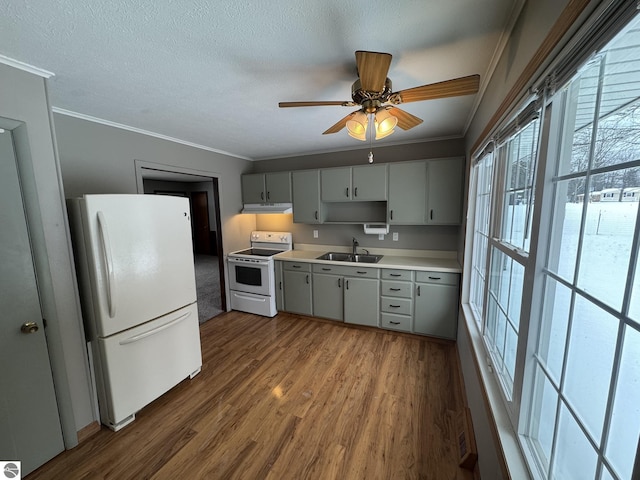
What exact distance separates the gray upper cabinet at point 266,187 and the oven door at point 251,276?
0.96m

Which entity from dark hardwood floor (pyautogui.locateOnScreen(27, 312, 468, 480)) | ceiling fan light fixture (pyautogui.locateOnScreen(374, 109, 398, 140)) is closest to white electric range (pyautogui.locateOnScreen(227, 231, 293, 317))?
dark hardwood floor (pyautogui.locateOnScreen(27, 312, 468, 480))

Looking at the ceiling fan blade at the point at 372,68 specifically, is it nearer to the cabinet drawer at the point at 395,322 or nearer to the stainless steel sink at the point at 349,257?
the stainless steel sink at the point at 349,257

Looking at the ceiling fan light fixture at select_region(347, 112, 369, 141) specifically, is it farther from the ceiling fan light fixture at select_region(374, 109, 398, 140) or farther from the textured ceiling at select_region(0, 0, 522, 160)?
the textured ceiling at select_region(0, 0, 522, 160)

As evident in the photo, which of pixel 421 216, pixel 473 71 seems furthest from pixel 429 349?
pixel 473 71

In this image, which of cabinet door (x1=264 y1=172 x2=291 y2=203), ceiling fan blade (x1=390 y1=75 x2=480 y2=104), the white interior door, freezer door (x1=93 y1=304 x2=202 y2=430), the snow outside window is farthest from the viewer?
cabinet door (x1=264 y1=172 x2=291 y2=203)

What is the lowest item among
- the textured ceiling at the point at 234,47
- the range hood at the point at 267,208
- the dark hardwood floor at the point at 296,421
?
the dark hardwood floor at the point at 296,421

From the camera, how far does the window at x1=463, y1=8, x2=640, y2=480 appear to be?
568 mm

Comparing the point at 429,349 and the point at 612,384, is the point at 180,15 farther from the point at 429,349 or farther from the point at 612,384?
the point at 429,349

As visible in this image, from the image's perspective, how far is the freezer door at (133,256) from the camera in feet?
5.41

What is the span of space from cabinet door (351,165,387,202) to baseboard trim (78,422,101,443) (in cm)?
316

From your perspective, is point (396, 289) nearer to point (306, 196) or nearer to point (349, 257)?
point (349, 257)

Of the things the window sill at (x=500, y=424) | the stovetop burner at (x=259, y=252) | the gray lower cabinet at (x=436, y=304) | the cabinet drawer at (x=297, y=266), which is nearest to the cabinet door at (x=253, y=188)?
the stovetop burner at (x=259, y=252)

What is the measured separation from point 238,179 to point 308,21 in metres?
3.02

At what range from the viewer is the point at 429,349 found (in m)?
2.71
